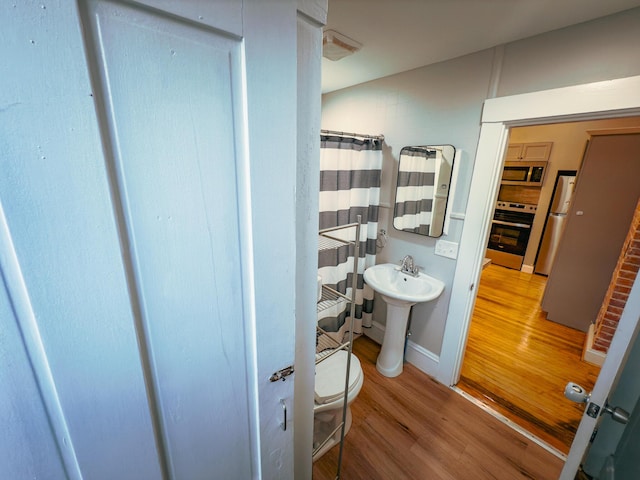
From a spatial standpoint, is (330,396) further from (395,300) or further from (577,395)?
(577,395)

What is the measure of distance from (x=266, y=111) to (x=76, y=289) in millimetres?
441

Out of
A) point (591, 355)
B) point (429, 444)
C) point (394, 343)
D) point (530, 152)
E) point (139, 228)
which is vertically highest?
point (530, 152)

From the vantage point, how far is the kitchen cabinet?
3.77m

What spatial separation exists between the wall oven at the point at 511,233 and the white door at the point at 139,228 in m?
4.83

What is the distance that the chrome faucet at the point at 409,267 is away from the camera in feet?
6.67

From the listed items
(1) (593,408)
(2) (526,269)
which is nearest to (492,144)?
(1) (593,408)

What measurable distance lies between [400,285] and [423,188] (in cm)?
81

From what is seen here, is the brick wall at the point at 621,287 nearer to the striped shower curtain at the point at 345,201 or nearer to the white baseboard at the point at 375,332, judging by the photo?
the white baseboard at the point at 375,332

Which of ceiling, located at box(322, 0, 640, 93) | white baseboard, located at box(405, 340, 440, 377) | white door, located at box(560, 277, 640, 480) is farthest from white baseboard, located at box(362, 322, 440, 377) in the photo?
ceiling, located at box(322, 0, 640, 93)

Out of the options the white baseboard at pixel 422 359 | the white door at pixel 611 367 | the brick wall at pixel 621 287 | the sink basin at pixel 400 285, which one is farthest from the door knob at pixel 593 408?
the brick wall at pixel 621 287

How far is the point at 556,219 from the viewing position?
3.70 m

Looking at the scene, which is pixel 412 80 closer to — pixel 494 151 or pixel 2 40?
pixel 494 151

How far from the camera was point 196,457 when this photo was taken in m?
0.58

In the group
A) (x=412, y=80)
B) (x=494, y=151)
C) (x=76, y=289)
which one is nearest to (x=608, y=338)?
(x=494, y=151)
